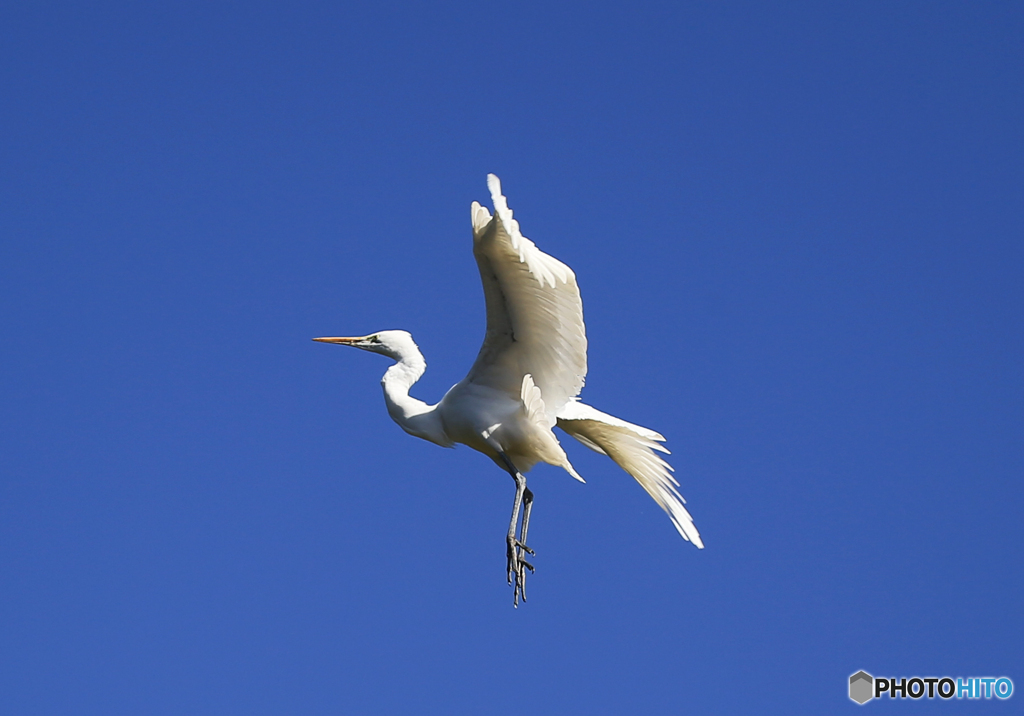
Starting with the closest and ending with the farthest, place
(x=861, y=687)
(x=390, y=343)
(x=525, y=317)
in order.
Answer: (x=525, y=317), (x=390, y=343), (x=861, y=687)

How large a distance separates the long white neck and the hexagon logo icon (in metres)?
5.31

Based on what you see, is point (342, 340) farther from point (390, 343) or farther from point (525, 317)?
point (525, 317)

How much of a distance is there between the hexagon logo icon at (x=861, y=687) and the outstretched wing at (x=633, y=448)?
9.35 ft

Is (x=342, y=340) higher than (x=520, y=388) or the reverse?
higher

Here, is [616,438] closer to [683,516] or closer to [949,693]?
[683,516]

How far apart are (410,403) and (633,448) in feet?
7.69

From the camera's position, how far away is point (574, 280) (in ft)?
37.8

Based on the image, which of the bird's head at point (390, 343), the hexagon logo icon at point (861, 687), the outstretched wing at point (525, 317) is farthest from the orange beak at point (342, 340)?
the hexagon logo icon at point (861, 687)

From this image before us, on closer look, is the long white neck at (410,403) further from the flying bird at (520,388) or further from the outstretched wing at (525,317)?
the outstretched wing at (525,317)

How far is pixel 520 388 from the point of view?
12758 millimetres

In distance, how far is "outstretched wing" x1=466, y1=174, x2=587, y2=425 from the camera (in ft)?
35.9

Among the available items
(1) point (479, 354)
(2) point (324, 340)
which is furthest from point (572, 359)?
(2) point (324, 340)

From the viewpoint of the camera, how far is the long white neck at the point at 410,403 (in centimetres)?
1335

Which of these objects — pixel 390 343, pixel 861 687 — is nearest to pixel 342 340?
pixel 390 343
